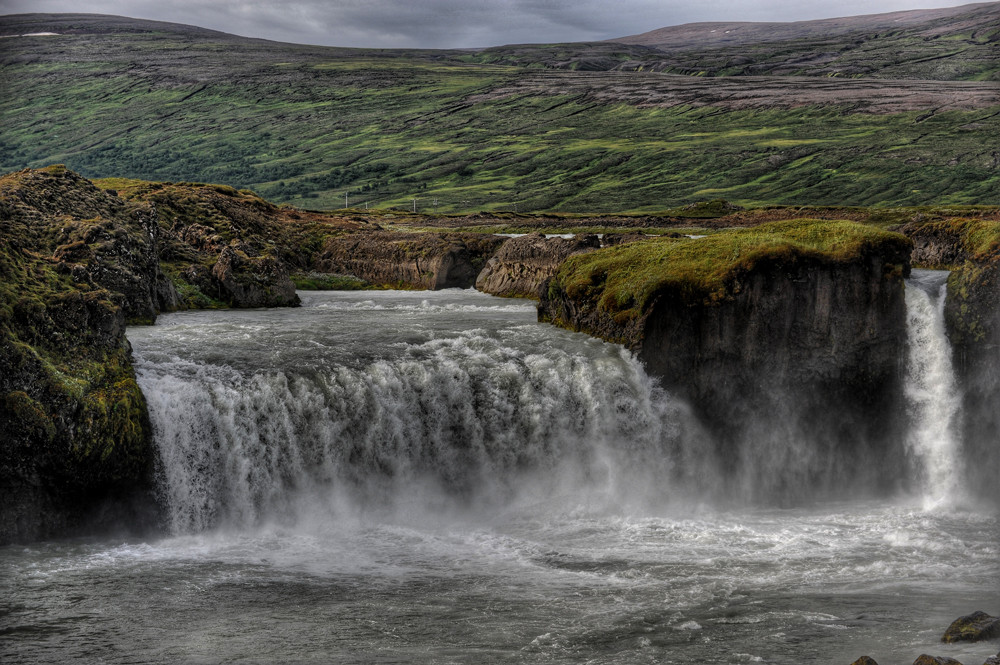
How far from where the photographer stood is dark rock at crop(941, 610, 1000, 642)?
53.1ft

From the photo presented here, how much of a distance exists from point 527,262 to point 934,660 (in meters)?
36.9

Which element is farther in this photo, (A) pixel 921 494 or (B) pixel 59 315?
(A) pixel 921 494

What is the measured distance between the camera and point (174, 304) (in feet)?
128

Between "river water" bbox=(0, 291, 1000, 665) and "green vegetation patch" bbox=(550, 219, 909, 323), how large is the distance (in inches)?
81.0

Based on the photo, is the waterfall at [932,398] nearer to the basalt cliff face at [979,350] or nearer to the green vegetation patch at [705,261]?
the basalt cliff face at [979,350]

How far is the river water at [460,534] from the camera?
17.1 meters

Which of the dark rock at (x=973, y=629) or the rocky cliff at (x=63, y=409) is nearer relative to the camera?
the dark rock at (x=973, y=629)

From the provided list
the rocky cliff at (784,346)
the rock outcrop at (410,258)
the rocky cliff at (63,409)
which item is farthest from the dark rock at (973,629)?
the rock outcrop at (410,258)

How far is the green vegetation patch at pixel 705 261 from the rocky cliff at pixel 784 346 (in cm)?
5

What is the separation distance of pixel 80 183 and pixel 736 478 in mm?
29324

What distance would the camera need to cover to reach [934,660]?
14.3 metres

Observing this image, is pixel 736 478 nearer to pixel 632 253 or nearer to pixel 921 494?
pixel 921 494

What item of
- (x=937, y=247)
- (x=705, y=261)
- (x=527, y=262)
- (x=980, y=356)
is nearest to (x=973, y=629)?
(x=705, y=261)

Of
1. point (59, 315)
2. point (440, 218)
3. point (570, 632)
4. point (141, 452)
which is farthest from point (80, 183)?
point (440, 218)
